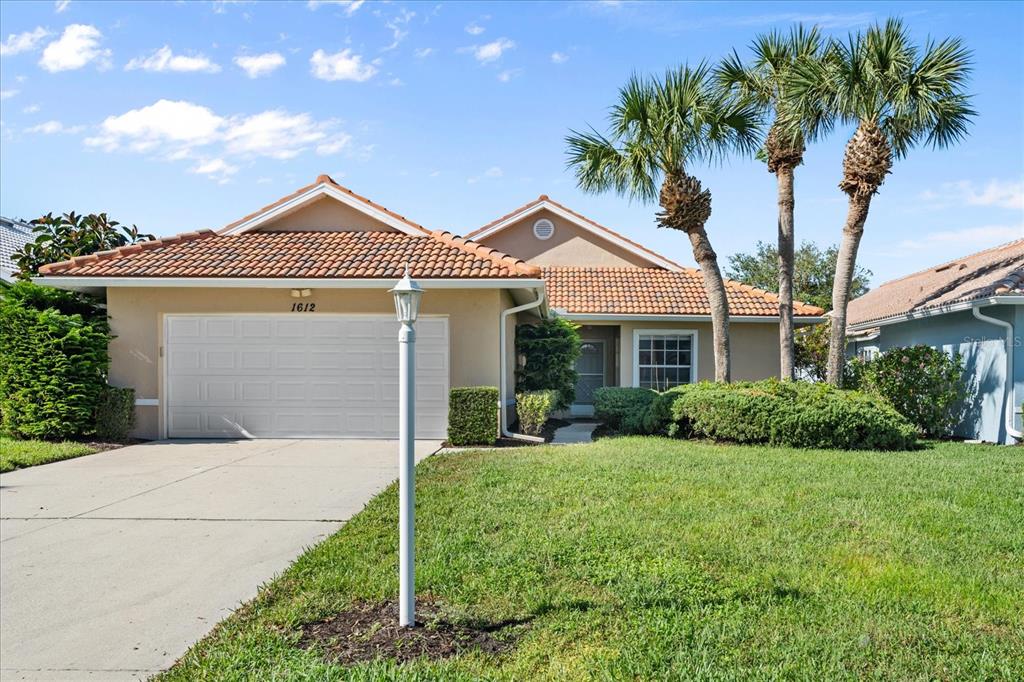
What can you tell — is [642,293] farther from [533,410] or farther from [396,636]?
[396,636]

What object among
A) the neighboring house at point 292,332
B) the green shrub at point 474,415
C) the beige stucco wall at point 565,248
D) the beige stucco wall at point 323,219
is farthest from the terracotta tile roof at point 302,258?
the beige stucco wall at point 565,248

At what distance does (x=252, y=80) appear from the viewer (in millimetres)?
12852

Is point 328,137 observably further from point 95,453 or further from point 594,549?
point 594,549

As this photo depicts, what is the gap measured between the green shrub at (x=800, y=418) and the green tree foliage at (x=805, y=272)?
2277 centimetres

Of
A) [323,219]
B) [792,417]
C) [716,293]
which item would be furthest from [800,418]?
[323,219]

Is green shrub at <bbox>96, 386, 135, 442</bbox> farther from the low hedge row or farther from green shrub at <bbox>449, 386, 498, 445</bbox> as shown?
the low hedge row

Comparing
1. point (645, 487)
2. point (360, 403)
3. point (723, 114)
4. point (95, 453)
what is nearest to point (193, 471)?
point (95, 453)

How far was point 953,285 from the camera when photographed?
1755cm

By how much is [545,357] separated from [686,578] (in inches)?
444

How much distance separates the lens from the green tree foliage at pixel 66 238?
60.8 feet

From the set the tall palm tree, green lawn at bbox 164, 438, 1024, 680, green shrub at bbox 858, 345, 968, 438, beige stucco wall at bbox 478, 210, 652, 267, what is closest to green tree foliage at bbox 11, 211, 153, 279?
beige stucco wall at bbox 478, 210, 652, 267

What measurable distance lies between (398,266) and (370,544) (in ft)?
26.4

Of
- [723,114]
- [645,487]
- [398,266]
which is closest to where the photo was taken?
[645,487]

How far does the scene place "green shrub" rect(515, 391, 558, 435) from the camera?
1404cm
